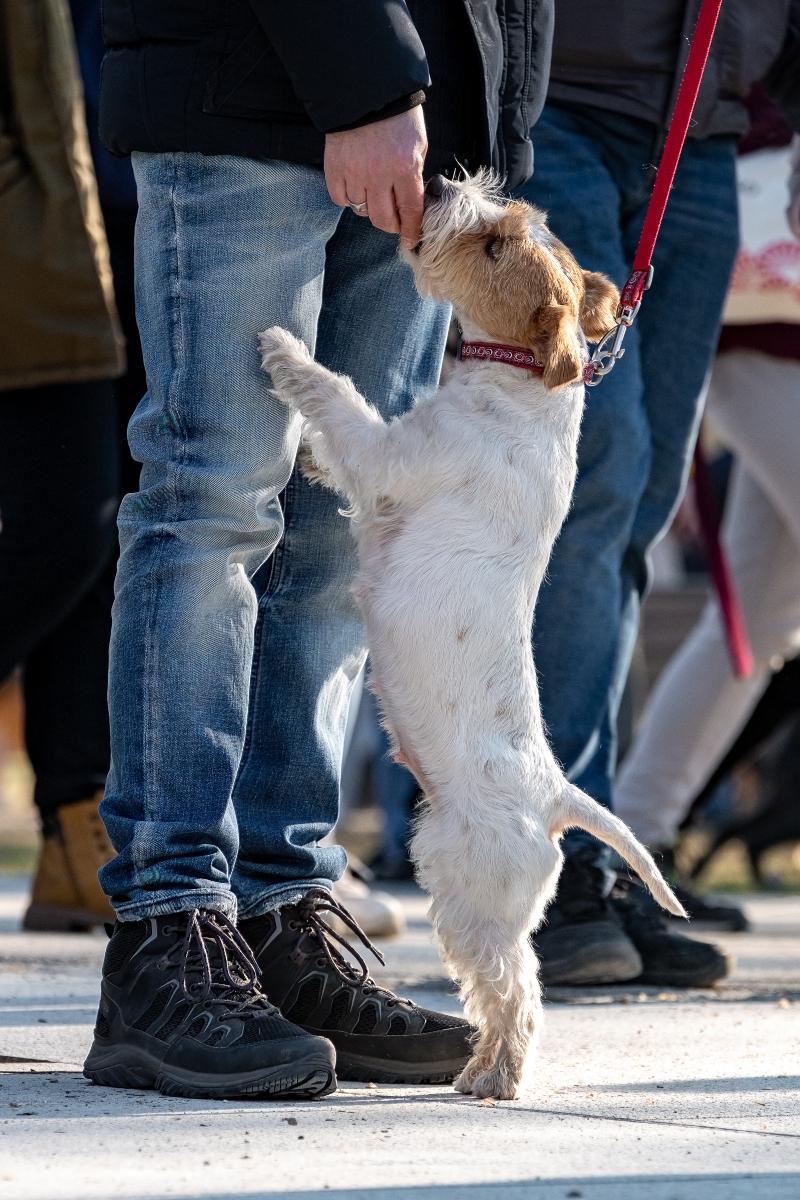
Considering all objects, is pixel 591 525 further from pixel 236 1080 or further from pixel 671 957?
pixel 236 1080

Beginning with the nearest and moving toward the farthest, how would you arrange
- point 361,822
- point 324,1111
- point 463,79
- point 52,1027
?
1. point 324,1111
2. point 463,79
3. point 52,1027
4. point 361,822

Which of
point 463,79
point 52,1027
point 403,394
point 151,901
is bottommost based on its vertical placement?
point 52,1027

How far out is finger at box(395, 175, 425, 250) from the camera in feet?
8.40

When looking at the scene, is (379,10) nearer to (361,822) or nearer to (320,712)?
(320,712)

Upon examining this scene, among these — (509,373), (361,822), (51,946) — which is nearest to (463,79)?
(509,373)

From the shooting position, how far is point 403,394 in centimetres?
300

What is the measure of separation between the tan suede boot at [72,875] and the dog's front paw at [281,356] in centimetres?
197

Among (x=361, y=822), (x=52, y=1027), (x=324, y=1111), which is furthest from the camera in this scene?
(x=361, y=822)

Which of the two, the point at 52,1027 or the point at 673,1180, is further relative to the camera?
the point at 52,1027

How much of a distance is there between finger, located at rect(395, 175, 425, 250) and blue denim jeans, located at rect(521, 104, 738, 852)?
1.02 m

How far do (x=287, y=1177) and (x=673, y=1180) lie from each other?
0.48 meters

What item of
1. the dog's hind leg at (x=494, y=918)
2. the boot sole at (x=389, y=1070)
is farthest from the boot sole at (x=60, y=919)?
the dog's hind leg at (x=494, y=918)

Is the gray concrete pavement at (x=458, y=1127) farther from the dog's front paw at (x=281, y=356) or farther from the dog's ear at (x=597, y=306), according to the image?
the dog's ear at (x=597, y=306)

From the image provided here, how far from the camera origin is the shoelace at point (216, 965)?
246 centimetres
